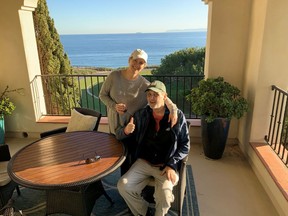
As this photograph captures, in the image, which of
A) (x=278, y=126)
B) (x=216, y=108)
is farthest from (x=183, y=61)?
(x=278, y=126)

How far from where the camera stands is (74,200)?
1.83 metres

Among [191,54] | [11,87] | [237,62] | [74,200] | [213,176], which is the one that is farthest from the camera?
[191,54]

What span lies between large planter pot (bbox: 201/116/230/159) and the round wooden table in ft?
4.23

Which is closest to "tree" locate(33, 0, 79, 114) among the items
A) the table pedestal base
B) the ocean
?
the table pedestal base

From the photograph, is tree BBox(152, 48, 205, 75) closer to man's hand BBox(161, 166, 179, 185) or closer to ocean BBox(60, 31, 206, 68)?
man's hand BBox(161, 166, 179, 185)

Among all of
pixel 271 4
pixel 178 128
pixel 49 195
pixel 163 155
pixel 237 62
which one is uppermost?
pixel 271 4

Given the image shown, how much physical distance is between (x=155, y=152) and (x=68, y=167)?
2.31 ft

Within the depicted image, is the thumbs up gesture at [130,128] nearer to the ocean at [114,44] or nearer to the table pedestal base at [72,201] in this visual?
the table pedestal base at [72,201]

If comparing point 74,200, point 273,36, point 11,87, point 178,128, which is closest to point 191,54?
point 273,36

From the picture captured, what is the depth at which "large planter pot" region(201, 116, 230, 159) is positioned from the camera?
111 inches

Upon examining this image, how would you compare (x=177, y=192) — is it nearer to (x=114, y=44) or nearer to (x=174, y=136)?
(x=174, y=136)

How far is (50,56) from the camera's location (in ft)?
14.3

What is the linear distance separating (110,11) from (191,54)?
10.1 meters

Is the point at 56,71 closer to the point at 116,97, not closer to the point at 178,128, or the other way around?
the point at 116,97
